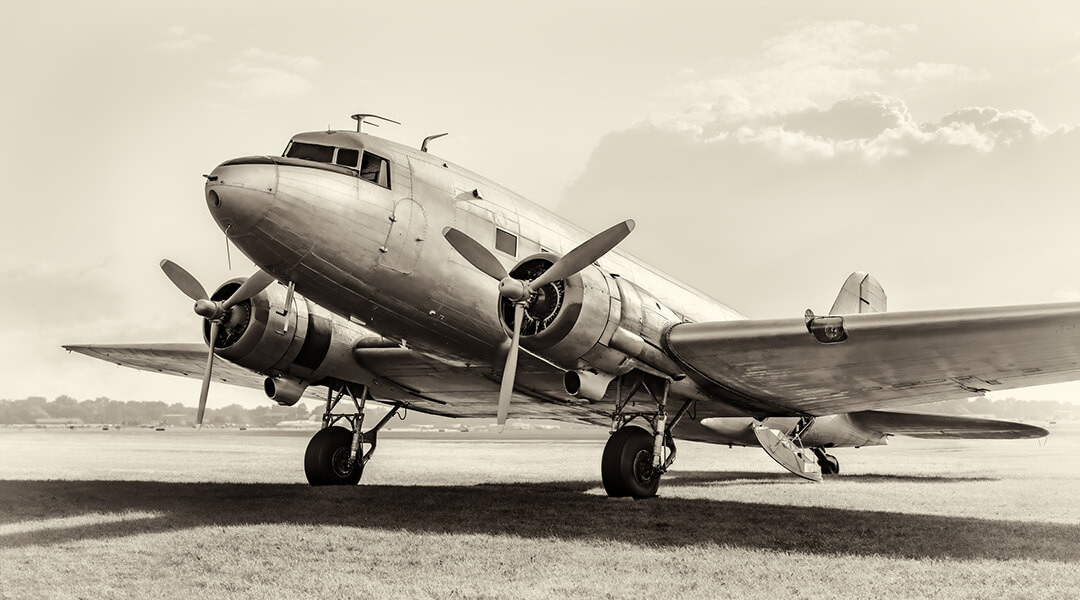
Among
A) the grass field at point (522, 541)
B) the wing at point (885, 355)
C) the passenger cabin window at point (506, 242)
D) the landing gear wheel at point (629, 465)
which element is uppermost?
the passenger cabin window at point (506, 242)

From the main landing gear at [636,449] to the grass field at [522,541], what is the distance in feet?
0.99

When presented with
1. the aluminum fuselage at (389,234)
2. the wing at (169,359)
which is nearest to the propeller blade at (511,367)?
the aluminum fuselage at (389,234)

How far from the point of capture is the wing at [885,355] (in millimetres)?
8539

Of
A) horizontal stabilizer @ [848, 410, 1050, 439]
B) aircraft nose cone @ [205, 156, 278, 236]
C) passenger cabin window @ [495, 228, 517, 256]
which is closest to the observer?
aircraft nose cone @ [205, 156, 278, 236]

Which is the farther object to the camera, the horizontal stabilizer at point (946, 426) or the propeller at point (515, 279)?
the horizontal stabilizer at point (946, 426)

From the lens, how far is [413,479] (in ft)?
52.7

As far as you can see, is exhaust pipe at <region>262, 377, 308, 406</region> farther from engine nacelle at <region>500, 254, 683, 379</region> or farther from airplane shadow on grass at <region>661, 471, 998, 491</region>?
airplane shadow on grass at <region>661, 471, 998, 491</region>

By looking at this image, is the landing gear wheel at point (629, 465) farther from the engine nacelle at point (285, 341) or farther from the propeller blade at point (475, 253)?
the engine nacelle at point (285, 341)

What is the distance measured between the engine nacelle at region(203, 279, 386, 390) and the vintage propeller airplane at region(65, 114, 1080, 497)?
29 mm

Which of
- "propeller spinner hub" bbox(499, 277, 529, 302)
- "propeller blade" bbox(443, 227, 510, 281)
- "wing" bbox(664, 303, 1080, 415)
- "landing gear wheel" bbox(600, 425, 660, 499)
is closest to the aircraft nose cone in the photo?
"propeller blade" bbox(443, 227, 510, 281)

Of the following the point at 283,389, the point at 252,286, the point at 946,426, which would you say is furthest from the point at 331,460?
the point at 946,426

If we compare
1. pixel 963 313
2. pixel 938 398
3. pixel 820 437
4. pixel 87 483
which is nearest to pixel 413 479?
pixel 87 483

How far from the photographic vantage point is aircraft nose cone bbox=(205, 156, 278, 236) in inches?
329

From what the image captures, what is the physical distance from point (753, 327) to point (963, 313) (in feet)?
7.55
